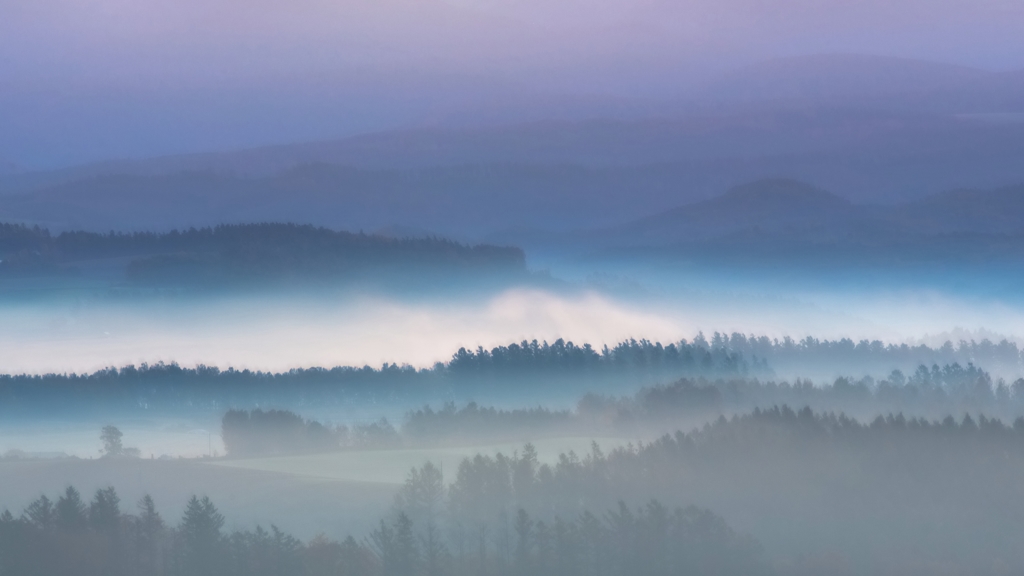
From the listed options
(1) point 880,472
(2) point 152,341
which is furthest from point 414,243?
(1) point 880,472

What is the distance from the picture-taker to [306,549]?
4459 centimetres

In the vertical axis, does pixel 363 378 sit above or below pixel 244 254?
below

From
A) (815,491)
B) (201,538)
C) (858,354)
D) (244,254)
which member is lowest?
(815,491)

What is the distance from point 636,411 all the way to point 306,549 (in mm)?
22626

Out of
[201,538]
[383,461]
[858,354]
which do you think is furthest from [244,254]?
[858,354]

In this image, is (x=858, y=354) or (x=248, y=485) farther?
(x=858, y=354)

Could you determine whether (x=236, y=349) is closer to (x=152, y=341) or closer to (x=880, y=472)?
(x=152, y=341)

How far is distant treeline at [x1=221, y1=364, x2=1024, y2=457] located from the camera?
55312mm

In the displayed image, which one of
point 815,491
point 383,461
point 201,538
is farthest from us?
point 815,491

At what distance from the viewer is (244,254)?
219 ft

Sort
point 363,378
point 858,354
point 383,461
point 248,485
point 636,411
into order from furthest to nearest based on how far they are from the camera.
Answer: point 858,354 < point 636,411 < point 363,378 < point 383,461 < point 248,485

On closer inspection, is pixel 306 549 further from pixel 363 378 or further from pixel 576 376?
pixel 576 376

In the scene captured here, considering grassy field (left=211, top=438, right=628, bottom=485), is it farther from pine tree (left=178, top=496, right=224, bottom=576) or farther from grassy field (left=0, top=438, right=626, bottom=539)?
pine tree (left=178, top=496, right=224, bottom=576)

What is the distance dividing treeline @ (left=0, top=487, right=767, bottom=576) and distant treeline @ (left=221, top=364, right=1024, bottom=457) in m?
8.22
